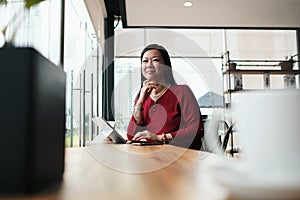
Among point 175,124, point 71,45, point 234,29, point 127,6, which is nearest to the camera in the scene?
point 175,124

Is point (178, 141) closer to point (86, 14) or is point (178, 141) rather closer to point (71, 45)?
point (71, 45)

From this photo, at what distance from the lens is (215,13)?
469 centimetres

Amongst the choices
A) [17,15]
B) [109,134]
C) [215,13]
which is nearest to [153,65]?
[109,134]

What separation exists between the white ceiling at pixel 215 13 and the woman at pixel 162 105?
7.60 feet

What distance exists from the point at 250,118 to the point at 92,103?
3.30 metres

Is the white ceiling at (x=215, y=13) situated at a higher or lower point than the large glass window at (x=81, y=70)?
higher

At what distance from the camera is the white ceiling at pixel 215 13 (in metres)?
4.38

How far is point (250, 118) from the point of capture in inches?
11.2

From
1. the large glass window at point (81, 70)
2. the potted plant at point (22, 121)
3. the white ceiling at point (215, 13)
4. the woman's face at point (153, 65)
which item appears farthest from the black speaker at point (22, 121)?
the white ceiling at point (215, 13)

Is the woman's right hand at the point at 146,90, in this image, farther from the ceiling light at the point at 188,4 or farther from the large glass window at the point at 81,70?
the ceiling light at the point at 188,4

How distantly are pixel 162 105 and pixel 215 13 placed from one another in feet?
10.00

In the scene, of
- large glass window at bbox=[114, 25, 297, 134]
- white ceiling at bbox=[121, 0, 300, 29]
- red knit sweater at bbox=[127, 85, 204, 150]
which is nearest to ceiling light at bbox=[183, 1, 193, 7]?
white ceiling at bbox=[121, 0, 300, 29]

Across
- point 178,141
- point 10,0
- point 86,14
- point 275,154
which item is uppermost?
point 86,14

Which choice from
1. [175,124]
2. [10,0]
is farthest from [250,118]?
[175,124]
